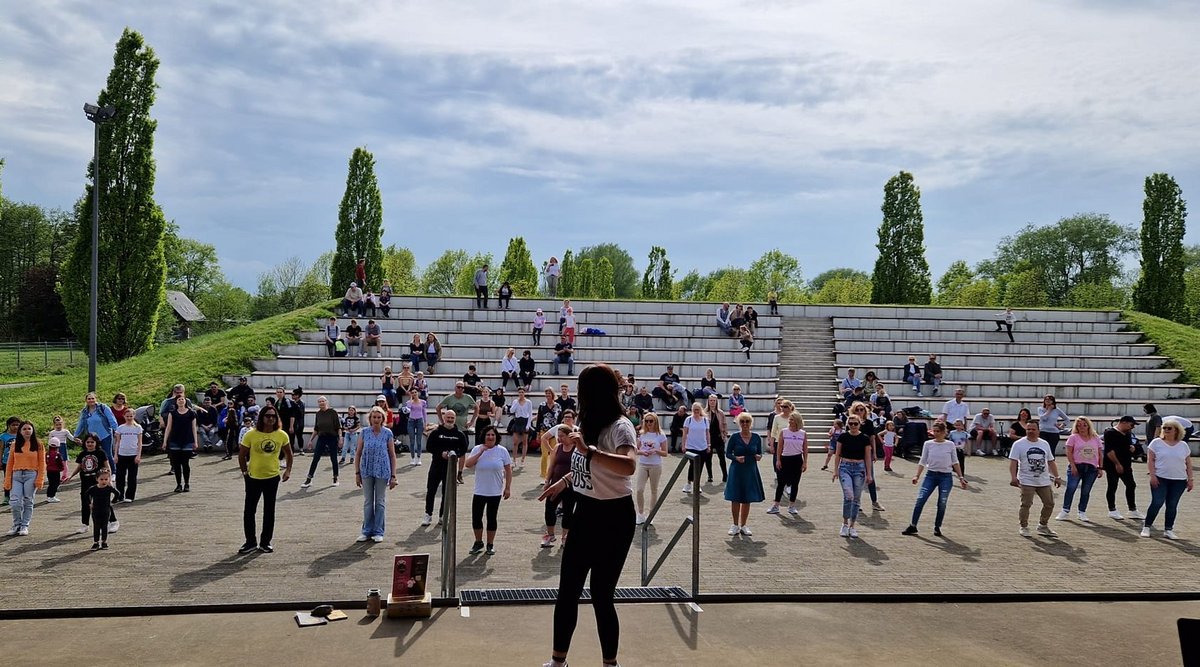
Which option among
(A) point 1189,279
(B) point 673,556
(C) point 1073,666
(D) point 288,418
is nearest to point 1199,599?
(C) point 1073,666

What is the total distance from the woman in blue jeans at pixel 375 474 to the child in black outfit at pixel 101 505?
2764 mm

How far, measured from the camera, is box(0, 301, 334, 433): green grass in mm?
19984

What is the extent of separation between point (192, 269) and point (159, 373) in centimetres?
6766

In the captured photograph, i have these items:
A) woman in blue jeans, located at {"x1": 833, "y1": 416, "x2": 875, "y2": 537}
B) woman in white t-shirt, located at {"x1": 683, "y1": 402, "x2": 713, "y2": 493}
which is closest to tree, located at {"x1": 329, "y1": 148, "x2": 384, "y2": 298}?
woman in white t-shirt, located at {"x1": 683, "y1": 402, "x2": 713, "y2": 493}

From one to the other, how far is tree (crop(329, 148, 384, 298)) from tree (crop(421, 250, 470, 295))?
4511cm

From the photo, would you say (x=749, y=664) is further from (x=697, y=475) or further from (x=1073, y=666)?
(x=1073, y=666)

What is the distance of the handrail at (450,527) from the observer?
22.8ft

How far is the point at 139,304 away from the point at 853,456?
25.5 meters

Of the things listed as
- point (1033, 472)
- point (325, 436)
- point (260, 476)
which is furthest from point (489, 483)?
point (1033, 472)

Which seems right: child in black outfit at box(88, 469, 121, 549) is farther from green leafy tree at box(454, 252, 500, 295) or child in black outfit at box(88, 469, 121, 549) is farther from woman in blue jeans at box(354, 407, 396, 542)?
green leafy tree at box(454, 252, 500, 295)

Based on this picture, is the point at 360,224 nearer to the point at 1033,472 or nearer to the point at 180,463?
the point at 180,463

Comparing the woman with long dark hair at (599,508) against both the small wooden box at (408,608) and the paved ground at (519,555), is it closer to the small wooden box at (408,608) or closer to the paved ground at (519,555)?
the small wooden box at (408,608)

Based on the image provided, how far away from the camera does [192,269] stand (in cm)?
8175

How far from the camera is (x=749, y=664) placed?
18.6 feet
